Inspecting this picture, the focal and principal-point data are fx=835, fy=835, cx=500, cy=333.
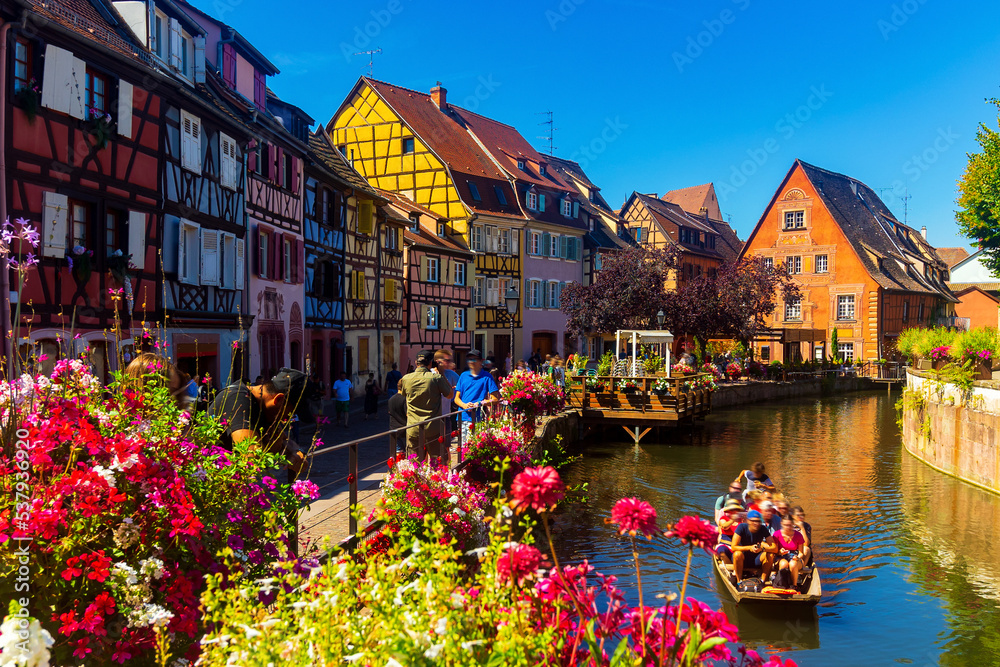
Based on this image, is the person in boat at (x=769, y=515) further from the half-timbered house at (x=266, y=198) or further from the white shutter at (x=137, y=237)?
the half-timbered house at (x=266, y=198)

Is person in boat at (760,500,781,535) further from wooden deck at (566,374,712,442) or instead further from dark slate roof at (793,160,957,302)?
dark slate roof at (793,160,957,302)

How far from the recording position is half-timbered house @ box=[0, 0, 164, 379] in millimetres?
12836

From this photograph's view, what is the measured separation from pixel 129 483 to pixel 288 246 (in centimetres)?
2076

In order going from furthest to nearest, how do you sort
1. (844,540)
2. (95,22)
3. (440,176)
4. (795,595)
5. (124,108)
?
1. (440,176)
2. (95,22)
3. (124,108)
4. (844,540)
5. (795,595)

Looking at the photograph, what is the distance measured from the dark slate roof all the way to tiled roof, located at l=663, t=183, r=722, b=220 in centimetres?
1547

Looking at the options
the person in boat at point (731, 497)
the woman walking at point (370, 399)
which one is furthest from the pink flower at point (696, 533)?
the woman walking at point (370, 399)

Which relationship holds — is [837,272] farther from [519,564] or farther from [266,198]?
[519,564]

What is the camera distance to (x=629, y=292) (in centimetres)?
3616

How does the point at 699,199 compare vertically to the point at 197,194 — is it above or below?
above

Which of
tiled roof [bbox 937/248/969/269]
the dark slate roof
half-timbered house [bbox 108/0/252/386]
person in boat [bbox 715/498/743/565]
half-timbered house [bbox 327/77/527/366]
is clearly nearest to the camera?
person in boat [bbox 715/498/743/565]

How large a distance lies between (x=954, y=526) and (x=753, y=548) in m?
6.38

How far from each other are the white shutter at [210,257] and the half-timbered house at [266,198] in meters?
2.07

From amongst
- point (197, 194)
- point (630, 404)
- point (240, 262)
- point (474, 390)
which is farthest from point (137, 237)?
point (630, 404)

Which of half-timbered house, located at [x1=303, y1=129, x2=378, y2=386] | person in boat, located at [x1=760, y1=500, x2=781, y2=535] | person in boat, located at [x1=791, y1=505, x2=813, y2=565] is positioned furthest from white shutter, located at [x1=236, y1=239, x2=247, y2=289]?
person in boat, located at [x1=791, y1=505, x2=813, y2=565]
